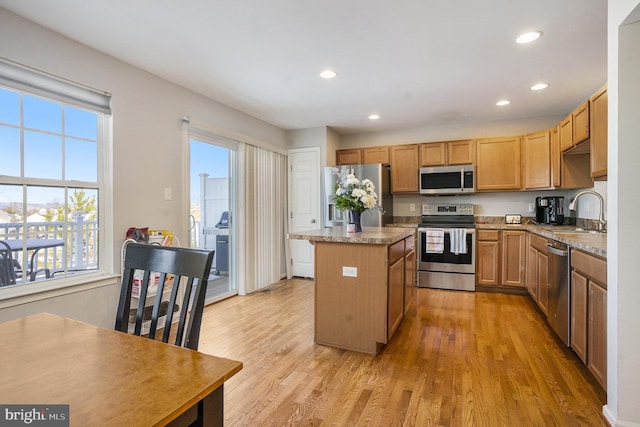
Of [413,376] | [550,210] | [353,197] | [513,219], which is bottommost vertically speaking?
[413,376]

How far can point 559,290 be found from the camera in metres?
2.56

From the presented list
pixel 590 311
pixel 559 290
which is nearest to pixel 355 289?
pixel 590 311

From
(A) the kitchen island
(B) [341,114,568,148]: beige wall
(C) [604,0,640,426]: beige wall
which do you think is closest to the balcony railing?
(A) the kitchen island

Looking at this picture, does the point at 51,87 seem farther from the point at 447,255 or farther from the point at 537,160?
the point at 537,160

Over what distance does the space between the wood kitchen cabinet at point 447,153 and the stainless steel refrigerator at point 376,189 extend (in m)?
0.61

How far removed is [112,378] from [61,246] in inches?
88.6

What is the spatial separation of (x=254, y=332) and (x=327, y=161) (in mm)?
2939

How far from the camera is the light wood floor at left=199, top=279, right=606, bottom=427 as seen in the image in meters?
1.74

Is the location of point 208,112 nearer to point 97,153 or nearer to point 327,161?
point 97,153

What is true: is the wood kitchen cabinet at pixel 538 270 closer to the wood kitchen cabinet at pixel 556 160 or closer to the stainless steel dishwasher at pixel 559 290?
the stainless steel dishwasher at pixel 559 290

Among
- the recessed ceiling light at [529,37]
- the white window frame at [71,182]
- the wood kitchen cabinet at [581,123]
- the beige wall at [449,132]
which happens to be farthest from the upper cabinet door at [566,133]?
the white window frame at [71,182]

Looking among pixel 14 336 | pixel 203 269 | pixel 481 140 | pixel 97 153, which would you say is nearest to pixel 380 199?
pixel 481 140

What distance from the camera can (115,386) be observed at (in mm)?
698

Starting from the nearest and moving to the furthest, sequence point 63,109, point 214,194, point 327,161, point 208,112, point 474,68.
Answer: point 63,109, point 474,68, point 208,112, point 214,194, point 327,161
